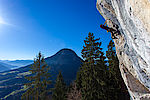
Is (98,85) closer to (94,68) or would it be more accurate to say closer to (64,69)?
(94,68)

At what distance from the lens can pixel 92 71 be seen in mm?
15070

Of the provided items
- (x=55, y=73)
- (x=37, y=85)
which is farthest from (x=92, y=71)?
(x=55, y=73)

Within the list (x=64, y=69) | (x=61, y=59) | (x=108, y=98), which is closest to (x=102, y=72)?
(x=108, y=98)

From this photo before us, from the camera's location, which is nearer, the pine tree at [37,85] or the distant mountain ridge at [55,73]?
the pine tree at [37,85]

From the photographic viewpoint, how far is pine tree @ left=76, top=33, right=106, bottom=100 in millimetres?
13891

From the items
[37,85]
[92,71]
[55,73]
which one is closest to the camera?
[37,85]

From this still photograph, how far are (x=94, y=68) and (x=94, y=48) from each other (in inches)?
145

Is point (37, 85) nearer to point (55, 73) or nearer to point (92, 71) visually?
point (92, 71)

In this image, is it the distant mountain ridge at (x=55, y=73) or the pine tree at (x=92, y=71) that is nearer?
the pine tree at (x=92, y=71)

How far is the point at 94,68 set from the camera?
1494cm

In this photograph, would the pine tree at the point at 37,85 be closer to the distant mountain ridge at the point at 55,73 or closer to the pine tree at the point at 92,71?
the pine tree at the point at 92,71

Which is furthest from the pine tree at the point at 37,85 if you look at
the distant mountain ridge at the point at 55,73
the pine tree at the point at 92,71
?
the distant mountain ridge at the point at 55,73

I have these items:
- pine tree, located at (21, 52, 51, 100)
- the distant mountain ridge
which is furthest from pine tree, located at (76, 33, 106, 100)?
the distant mountain ridge

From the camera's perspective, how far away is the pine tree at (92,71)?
45.6 ft
